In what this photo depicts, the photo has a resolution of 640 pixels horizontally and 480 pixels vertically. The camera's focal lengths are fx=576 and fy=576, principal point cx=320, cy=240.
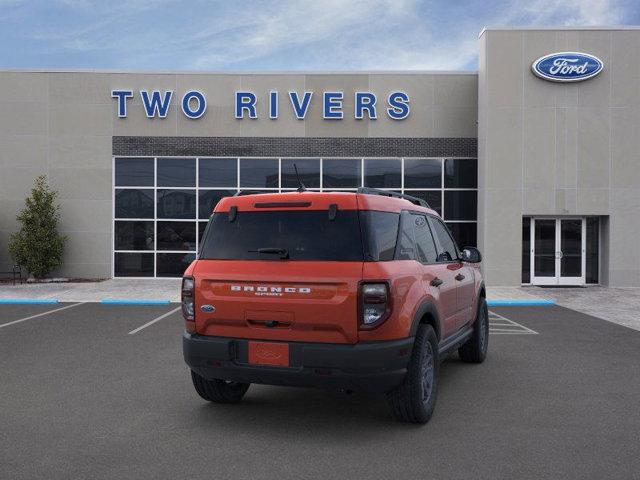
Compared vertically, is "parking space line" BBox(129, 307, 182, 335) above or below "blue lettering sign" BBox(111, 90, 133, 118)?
below

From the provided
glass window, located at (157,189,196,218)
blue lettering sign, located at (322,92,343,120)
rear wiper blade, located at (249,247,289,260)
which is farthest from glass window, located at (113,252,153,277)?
rear wiper blade, located at (249,247,289,260)

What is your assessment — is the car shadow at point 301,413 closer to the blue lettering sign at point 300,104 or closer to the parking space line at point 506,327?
the parking space line at point 506,327

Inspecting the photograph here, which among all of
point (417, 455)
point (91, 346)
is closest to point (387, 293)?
point (417, 455)

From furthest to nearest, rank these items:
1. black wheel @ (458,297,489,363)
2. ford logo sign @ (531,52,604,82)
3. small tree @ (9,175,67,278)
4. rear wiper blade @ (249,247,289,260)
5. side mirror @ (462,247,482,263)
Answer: small tree @ (9,175,67,278) → ford logo sign @ (531,52,604,82) → black wheel @ (458,297,489,363) → side mirror @ (462,247,482,263) → rear wiper blade @ (249,247,289,260)

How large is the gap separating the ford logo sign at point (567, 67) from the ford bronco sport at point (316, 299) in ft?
45.9

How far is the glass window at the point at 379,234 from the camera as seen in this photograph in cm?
441

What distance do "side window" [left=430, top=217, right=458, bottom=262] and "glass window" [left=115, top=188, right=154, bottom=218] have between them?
14205 mm

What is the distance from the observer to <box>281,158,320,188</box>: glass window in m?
18.8

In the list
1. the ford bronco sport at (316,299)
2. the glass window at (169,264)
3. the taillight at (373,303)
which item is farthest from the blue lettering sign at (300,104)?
the taillight at (373,303)

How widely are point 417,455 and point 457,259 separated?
109 inches

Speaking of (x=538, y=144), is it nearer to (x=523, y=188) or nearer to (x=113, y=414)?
(x=523, y=188)

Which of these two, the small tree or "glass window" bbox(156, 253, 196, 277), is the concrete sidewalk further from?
the small tree

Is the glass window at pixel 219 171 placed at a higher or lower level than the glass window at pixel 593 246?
higher

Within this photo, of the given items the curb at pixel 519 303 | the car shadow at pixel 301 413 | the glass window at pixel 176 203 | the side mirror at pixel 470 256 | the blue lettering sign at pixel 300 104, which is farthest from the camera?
the glass window at pixel 176 203
